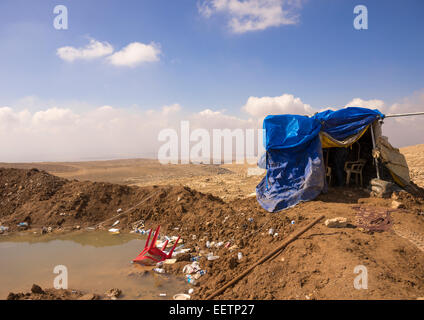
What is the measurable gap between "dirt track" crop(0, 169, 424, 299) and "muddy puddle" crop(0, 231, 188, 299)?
0.38m

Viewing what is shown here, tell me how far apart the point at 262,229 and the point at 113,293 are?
10.1 ft

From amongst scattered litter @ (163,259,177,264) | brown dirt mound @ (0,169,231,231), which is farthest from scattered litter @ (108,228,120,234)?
scattered litter @ (163,259,177,264)

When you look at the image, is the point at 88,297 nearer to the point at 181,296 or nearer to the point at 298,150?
the point at 181,296

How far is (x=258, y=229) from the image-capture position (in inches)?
225

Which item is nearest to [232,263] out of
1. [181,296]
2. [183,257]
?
[181,296]

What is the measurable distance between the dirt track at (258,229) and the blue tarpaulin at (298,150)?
38 cm

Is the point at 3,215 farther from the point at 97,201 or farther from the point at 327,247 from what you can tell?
the point at 327,247

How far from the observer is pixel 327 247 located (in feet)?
13.9

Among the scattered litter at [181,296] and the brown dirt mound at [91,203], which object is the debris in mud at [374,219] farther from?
the scattered litter at [181,296]

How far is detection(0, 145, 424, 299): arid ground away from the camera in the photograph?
367 centimetres

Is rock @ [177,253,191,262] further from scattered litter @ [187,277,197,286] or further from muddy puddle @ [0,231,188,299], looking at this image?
scattered litter @ [187,277,197,286]

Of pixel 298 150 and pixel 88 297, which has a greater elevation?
pixel 298 150
